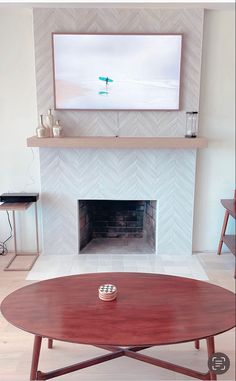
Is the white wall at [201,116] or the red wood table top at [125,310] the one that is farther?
the white wall at [201,116]

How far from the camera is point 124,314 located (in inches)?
61.1

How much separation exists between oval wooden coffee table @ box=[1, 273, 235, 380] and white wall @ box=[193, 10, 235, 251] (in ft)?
4.61

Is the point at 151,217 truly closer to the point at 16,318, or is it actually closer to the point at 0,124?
the point at 0,124

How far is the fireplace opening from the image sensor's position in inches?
129

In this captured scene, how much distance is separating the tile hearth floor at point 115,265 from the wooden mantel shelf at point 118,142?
952 mm

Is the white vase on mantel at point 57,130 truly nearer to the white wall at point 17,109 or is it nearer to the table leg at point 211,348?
the white wall at point 17,109

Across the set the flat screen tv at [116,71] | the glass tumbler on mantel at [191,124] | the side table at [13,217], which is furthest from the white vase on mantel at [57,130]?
the glass tumbler on mantel at [191,124]

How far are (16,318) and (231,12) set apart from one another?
2.62m

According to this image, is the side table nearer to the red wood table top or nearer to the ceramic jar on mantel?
the ceramic jar on mantel

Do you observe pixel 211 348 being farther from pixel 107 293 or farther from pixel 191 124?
pixel 191 124

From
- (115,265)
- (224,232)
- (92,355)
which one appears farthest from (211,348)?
(224,232)

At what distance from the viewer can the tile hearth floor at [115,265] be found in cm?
282

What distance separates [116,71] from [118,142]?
573mm

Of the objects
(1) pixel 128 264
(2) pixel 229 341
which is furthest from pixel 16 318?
(1) pixel 128 264
